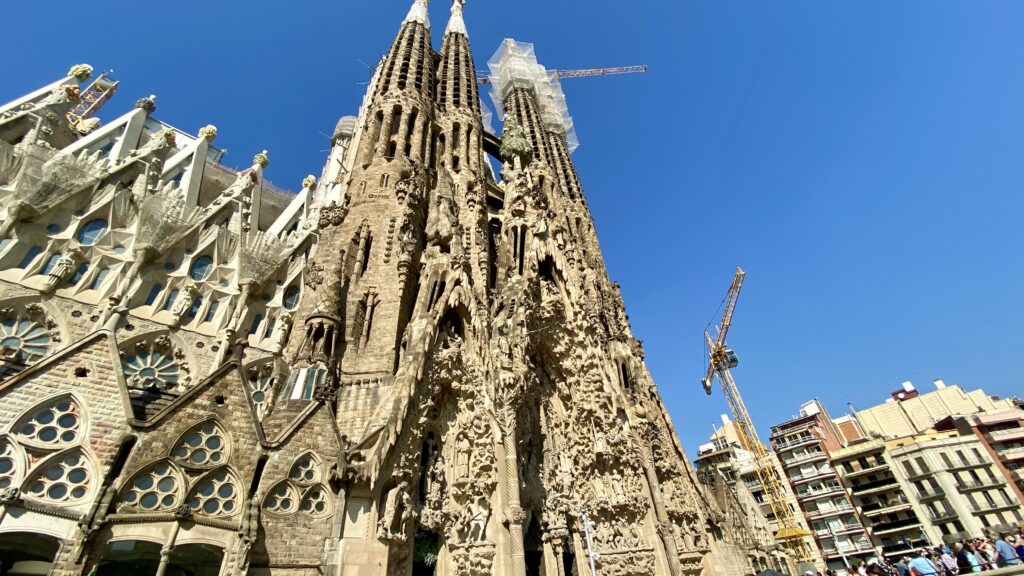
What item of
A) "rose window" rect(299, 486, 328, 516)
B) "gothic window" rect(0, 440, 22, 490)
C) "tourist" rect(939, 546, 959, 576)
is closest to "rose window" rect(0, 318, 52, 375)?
"gothic window" rect(0, 440, 22, 490)

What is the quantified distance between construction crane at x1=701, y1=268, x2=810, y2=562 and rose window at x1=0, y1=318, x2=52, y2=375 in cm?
4268

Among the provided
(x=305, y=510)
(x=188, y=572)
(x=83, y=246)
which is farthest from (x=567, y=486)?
(x=83, y=246)

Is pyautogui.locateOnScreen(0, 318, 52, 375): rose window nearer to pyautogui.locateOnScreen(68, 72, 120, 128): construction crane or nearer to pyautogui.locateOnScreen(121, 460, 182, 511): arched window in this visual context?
pyautogui.locateOnScreen(121, 460, 182, 511): arched window

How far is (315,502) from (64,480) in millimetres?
3647

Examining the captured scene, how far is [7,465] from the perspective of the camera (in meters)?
6.66

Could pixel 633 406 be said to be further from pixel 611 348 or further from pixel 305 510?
pixel 305 510

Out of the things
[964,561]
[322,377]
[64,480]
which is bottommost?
[964,561]

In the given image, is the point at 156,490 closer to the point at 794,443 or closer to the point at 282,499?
the point at 282,499

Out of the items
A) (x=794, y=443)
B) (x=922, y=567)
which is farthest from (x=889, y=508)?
(x=922, y=567)

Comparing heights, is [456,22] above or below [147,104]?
above

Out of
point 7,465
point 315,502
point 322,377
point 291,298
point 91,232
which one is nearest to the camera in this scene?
point 7,465

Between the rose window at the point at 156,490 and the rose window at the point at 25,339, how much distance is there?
23.3 ft

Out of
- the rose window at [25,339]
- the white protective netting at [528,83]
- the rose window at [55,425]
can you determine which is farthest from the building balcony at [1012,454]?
the rose window at [25,339]

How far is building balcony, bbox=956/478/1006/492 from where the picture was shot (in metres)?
30.8
